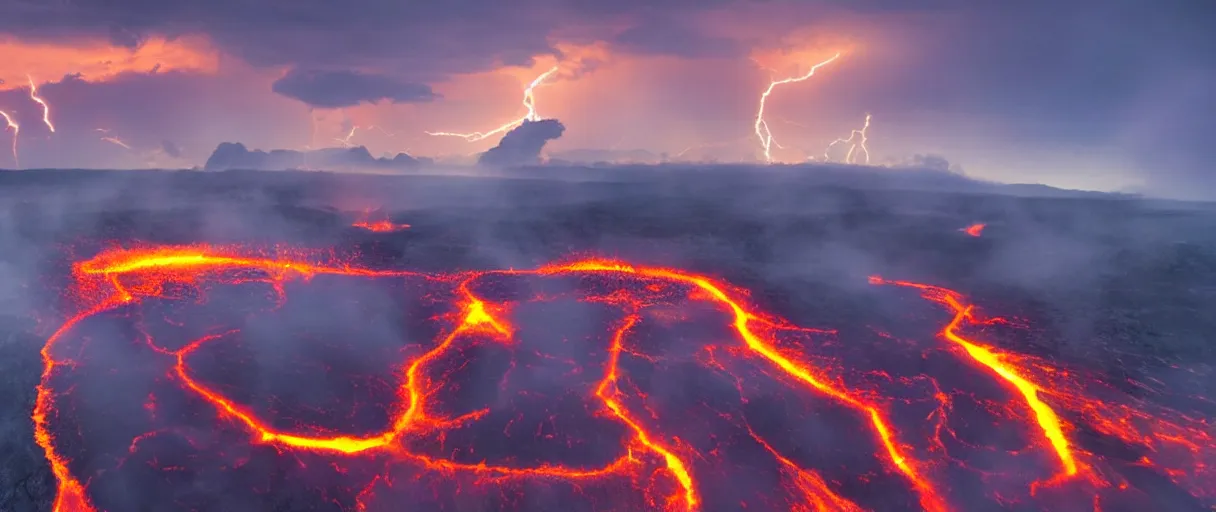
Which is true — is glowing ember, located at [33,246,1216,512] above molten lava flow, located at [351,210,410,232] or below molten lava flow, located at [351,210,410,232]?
below

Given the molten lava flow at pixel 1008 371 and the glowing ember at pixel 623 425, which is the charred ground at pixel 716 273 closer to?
the glowing ember at pixel 623 425

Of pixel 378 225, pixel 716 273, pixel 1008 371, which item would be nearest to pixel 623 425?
pixel 716 273

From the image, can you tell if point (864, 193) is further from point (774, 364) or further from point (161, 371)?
point (161, 371)

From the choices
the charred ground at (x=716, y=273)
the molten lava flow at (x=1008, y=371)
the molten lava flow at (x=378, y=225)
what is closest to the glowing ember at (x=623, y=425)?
the molten lava flow at (x=1008, y=371)

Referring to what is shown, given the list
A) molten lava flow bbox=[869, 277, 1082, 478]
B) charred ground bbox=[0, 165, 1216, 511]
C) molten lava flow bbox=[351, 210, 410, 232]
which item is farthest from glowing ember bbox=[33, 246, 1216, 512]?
molten lava flow bbox=[351, 210, 410, 232]

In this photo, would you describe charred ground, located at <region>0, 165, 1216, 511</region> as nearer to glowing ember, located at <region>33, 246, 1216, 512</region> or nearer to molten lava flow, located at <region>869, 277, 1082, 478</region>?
glowing ember, located at <region>33, 246, 1216, 512</region>

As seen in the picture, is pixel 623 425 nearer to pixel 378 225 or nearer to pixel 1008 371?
pixel 1008 371

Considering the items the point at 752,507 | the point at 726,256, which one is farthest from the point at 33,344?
the point at 726,256
